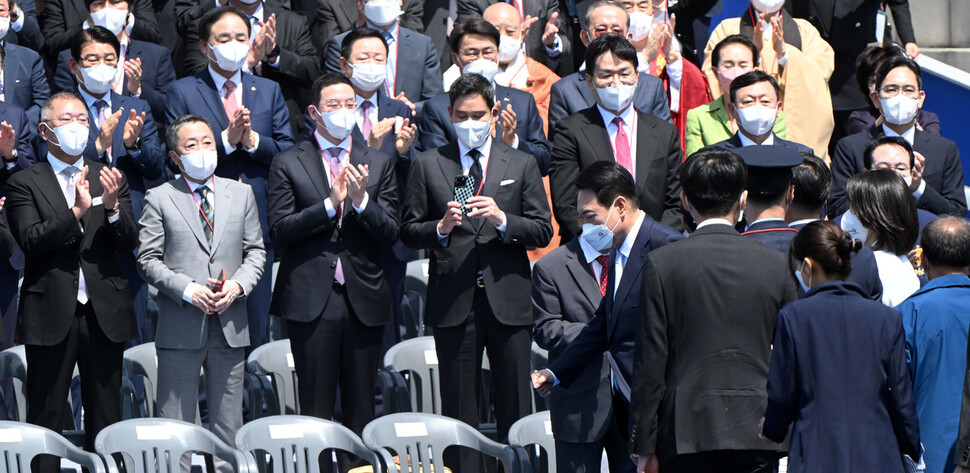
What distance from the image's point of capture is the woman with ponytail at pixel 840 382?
15.6ft

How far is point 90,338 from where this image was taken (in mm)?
7293

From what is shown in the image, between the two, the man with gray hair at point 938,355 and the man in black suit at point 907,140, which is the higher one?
the man in black suit at point 907,140

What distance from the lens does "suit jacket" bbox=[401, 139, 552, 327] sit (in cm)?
729

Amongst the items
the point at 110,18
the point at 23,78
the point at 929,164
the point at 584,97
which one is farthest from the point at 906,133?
the point at 23,78

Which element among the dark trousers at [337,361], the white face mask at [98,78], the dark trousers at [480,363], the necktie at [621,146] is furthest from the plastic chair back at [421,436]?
the white face mask at [98,78]

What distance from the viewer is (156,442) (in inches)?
248

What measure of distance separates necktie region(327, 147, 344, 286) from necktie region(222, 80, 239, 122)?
3.24 ft

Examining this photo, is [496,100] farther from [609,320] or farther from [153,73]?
[609,320]

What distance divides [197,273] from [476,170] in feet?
5.33

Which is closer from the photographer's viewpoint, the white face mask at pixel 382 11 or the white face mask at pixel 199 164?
the white face mask at pixel 199 164

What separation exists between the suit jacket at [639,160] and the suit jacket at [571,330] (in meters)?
1.64

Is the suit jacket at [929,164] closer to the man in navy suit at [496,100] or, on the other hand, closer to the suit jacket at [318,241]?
the man in navy suit at [496,100]

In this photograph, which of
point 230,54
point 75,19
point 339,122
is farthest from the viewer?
point 75,19

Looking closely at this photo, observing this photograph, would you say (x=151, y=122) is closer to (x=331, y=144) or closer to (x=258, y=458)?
(x=331, y=144)
